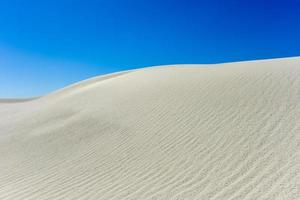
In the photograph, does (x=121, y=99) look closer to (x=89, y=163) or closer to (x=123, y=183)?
(x=89, y=163)

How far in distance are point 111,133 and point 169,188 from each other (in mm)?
3262

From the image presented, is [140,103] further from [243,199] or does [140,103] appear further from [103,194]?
[243,199]

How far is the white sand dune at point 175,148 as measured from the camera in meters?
3.60

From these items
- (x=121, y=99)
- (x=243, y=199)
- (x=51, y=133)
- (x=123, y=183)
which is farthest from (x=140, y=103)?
(x=243, y=199)

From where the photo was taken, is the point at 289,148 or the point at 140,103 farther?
the point at 140,103

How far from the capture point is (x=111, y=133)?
21.6ft

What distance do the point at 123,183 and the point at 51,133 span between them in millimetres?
4307

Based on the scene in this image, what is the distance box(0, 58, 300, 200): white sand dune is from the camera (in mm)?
3604

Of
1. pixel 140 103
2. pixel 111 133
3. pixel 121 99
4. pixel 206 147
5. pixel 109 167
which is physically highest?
pixel 121 99

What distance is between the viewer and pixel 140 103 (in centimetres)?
888

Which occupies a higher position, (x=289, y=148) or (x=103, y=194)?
(x=289, y=148)

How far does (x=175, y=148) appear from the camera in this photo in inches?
197

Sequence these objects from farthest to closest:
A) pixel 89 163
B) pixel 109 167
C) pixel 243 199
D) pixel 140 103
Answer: pixel 140 103, pixel 89 163, pixel 109 167, pixel 243 199

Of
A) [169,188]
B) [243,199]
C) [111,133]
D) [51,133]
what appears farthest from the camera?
[51,133]
